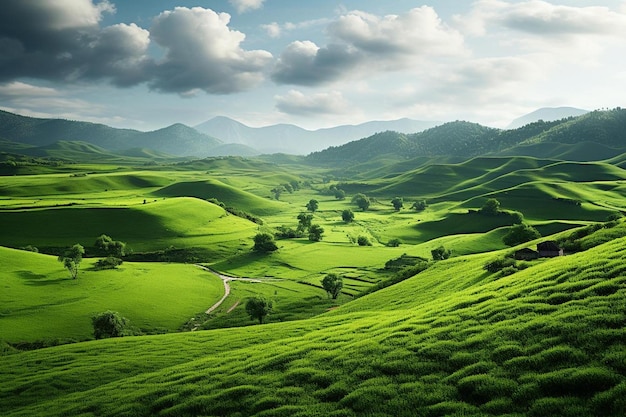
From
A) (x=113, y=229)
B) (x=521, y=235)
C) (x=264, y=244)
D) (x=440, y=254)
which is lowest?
(x=440, y=254)

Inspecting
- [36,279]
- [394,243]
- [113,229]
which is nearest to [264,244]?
[394,243]

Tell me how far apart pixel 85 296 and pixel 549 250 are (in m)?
108

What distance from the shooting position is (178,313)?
321ft

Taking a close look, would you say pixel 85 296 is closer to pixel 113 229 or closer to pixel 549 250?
pixel 113 229

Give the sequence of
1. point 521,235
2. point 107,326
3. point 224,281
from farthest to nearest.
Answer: point 224,281
point 521,235
point 107,326

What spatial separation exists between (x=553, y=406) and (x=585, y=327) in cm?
627

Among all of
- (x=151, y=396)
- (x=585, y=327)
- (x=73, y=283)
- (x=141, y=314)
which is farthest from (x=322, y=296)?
(x=585, y=327)

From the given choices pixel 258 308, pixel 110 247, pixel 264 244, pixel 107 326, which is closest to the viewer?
pixel 107 326

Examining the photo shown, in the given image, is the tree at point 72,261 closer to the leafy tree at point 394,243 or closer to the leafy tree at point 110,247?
the leafy tree at point 110,247

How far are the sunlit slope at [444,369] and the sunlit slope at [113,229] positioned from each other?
140129mm

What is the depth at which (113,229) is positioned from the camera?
570 ft

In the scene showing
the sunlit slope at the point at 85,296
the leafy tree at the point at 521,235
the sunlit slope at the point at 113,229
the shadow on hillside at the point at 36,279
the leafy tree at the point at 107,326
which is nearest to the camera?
the leafy tree at the point at 107,326

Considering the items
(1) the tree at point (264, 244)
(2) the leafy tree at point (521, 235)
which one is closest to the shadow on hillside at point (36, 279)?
(1) the tree at point (264, 244)

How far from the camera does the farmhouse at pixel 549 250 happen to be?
56653 mm
